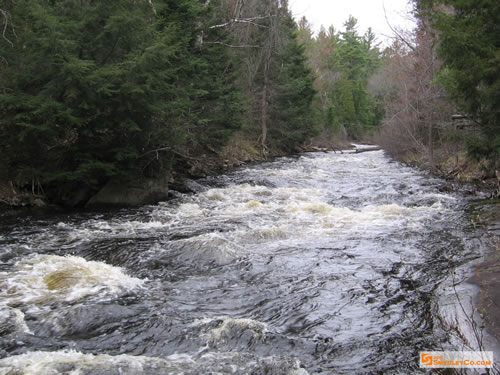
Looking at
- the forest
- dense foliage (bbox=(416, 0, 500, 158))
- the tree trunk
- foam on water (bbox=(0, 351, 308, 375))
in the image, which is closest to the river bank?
dense foliage (bbox=(416, 0, 500, 158))

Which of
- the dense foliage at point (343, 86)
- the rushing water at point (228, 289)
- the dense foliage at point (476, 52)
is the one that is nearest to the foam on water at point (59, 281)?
the rushing water at point (228, 289)

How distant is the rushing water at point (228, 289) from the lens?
15.0ft

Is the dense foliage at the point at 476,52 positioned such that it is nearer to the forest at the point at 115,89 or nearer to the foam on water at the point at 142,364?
the forest at the point at 115,89

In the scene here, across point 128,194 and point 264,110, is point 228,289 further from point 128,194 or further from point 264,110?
point 264,110

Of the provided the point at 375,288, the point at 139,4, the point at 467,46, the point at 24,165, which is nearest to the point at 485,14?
the point at 467,46

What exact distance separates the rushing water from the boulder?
1186 mm

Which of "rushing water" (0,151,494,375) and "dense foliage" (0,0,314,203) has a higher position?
"dense foliage" (0,0,314,203)

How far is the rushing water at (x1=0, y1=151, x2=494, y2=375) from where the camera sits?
457 cm

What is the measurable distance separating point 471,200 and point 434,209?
5.97ft

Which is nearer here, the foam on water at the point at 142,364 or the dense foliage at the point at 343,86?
the foam on water at the point at 142,364

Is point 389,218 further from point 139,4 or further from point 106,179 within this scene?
point 139,4

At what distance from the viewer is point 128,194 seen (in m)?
13.2

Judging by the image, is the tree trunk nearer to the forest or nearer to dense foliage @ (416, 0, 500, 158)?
the forest

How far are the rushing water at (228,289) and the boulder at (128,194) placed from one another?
1.19 metres
